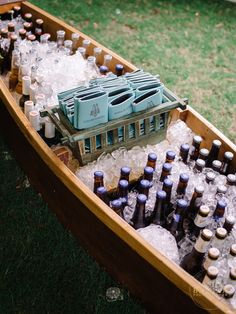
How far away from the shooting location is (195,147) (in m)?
2.64

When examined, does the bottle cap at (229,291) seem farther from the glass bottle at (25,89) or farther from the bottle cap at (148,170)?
the glass bottle at (25,89)

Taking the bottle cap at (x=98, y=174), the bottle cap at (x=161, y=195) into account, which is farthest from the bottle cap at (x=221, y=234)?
the bottle cap at (x=98, y=174)

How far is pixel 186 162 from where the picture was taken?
2.62 meters

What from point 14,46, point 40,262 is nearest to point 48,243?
point 40,262

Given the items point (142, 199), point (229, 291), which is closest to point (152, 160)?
point (142, 199)

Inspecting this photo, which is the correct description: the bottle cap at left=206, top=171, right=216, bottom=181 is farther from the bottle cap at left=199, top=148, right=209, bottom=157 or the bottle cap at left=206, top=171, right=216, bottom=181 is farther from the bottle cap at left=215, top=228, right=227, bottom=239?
the bottle cap at left=215, top=228, right=227, bottom=239

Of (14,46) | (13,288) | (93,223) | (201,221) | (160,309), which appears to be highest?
(14,46)

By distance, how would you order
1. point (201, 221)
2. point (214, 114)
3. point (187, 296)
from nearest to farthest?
point (187, 296) < point (201, 221) < point (214, 114)

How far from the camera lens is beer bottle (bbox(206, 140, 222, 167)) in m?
2.56

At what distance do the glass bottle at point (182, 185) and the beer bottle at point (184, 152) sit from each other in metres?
0.25

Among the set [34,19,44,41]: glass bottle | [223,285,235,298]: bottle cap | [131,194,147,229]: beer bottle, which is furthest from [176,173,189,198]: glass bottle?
[34,19,44,41]: glass bottle

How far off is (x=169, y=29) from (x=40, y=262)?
10.5ft

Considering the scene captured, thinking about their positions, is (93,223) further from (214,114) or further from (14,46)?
(214,114)

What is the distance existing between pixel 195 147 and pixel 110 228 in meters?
0.80
